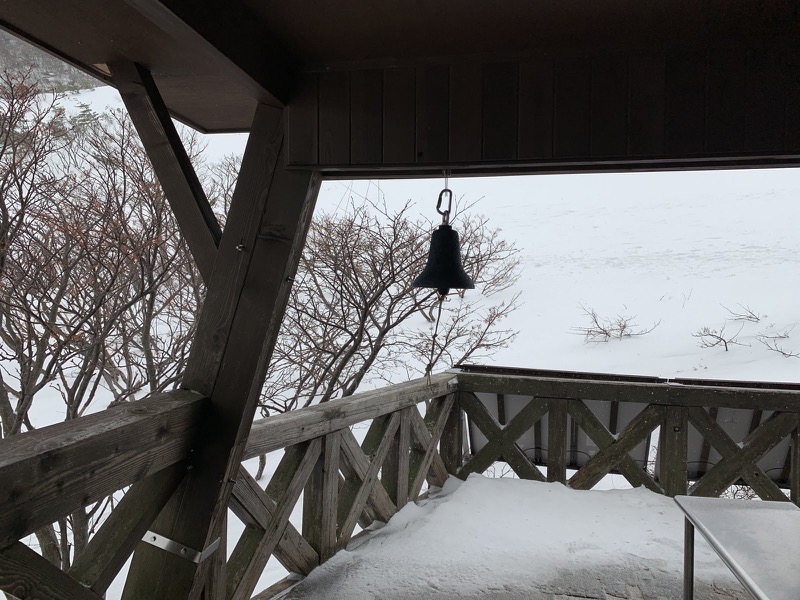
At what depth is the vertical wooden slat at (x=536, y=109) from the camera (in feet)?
5.72

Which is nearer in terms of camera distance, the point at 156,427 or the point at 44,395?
the point at 156,427

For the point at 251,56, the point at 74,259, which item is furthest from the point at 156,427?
the point at 74,259

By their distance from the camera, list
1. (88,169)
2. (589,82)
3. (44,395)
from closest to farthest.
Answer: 1. (589,82)
2. (88,169)
3. (44,395)

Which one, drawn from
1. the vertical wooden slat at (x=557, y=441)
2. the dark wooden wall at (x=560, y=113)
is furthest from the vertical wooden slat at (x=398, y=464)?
the dark wooden wall at (x=560, y=113)

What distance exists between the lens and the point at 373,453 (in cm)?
298

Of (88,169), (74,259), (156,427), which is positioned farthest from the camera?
(88,169)

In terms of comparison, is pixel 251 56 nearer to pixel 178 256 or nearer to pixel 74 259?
pixel 74 259

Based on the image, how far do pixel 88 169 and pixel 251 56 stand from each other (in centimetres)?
345

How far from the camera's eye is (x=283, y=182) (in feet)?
5.91

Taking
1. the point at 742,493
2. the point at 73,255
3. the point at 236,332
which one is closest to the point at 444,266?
the point at 236,332

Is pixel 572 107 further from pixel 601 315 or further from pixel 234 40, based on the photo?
pixel 601 315

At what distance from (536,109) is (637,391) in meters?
2.77

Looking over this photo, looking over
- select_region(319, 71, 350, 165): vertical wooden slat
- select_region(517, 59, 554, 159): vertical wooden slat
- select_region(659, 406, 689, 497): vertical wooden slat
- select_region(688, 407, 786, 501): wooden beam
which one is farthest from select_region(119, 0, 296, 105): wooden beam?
select_region(688, 407, 786, 501): wooden beam

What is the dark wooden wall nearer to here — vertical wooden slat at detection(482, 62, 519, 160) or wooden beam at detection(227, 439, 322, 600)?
vertical wooden slat at detection(482, 62, 519, 160)
